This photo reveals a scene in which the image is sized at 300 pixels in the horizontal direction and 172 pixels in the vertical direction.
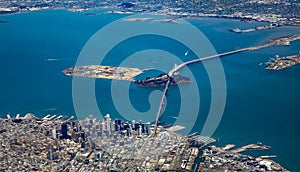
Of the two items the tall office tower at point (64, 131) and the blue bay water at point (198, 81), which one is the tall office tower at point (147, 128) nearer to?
the blue bay water at point (198, 81)

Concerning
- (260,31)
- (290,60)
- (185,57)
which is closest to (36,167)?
A: (185,57)

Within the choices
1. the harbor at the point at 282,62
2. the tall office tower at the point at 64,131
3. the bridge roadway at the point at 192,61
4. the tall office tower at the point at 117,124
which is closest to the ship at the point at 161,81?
the bridge roadway at the point at 192,61

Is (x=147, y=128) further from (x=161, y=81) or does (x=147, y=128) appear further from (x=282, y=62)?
(x=282, y=62)

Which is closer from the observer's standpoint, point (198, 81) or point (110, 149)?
point (110, 149)

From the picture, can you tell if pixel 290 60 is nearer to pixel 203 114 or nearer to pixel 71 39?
pixel 203 114

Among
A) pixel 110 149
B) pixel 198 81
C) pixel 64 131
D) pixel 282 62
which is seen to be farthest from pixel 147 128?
pixel 282 62

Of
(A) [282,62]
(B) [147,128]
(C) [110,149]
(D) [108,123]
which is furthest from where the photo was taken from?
(A) [282,62]
